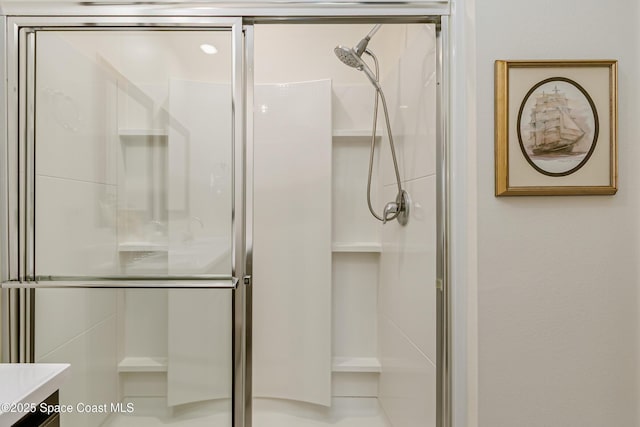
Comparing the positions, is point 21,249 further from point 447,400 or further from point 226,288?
point 447,400

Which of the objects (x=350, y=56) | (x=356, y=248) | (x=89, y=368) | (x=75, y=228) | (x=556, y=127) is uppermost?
(x=350, y=56)

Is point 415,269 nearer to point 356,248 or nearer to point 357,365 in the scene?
point 356,248

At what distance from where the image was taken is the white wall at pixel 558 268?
120 centimetres

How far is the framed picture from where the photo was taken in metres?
1.19

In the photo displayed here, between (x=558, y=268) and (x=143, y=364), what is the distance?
4.34ft

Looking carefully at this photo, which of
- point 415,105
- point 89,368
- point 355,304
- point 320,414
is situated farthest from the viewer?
point 355,304

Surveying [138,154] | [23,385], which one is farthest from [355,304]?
[23,385]

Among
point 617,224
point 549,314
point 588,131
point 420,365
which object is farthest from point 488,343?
point 588,131

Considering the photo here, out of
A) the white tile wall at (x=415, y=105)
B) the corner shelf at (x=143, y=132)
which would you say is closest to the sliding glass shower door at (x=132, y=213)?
A: the corner shelf at (x=143, y=132)

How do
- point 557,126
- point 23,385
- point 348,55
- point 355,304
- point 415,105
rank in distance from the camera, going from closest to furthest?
1. point 23,385
2. point 557,126
3. point 415,105
4. point 348,55
5. point 355,304

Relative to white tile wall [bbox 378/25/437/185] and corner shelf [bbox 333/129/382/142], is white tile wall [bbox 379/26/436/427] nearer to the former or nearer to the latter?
white tile wall [bbox 378/25/437/185]

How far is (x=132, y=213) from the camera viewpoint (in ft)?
4.17

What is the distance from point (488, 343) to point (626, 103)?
833 mm

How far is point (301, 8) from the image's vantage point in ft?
4.23
